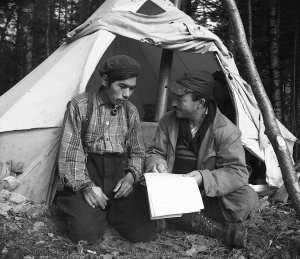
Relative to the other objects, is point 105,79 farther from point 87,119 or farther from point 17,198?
point 17,198

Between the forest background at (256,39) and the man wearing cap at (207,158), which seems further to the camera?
the forest background at (256,39)

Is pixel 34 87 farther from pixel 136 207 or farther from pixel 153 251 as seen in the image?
pixel 153 251

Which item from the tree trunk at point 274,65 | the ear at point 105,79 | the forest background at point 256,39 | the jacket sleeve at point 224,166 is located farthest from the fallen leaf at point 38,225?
the tree trunk at point 274,65

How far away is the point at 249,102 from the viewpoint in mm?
4348

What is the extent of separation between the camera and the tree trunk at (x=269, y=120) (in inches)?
101

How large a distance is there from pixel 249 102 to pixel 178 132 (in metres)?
1.44

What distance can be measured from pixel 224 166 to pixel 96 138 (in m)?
1.00

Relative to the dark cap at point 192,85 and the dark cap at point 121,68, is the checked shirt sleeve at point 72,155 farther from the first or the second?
the dark cap at point 192,85

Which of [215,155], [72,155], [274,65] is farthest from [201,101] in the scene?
[274,65]

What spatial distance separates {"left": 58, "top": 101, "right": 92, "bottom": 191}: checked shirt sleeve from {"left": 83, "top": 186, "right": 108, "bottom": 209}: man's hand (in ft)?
0.19

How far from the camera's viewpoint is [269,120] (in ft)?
8.64

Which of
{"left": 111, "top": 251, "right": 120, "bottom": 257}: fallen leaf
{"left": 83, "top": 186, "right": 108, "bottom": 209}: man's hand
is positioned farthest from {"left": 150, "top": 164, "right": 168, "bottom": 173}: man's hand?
{"left": 111, "top": 251, "right": 120, "bottom": 257}: fallen leaf

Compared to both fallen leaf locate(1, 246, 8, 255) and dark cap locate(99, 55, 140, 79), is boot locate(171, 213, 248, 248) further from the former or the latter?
fallen leaf locate(1, 246, 8, 255)

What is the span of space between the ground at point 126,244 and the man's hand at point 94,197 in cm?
28
